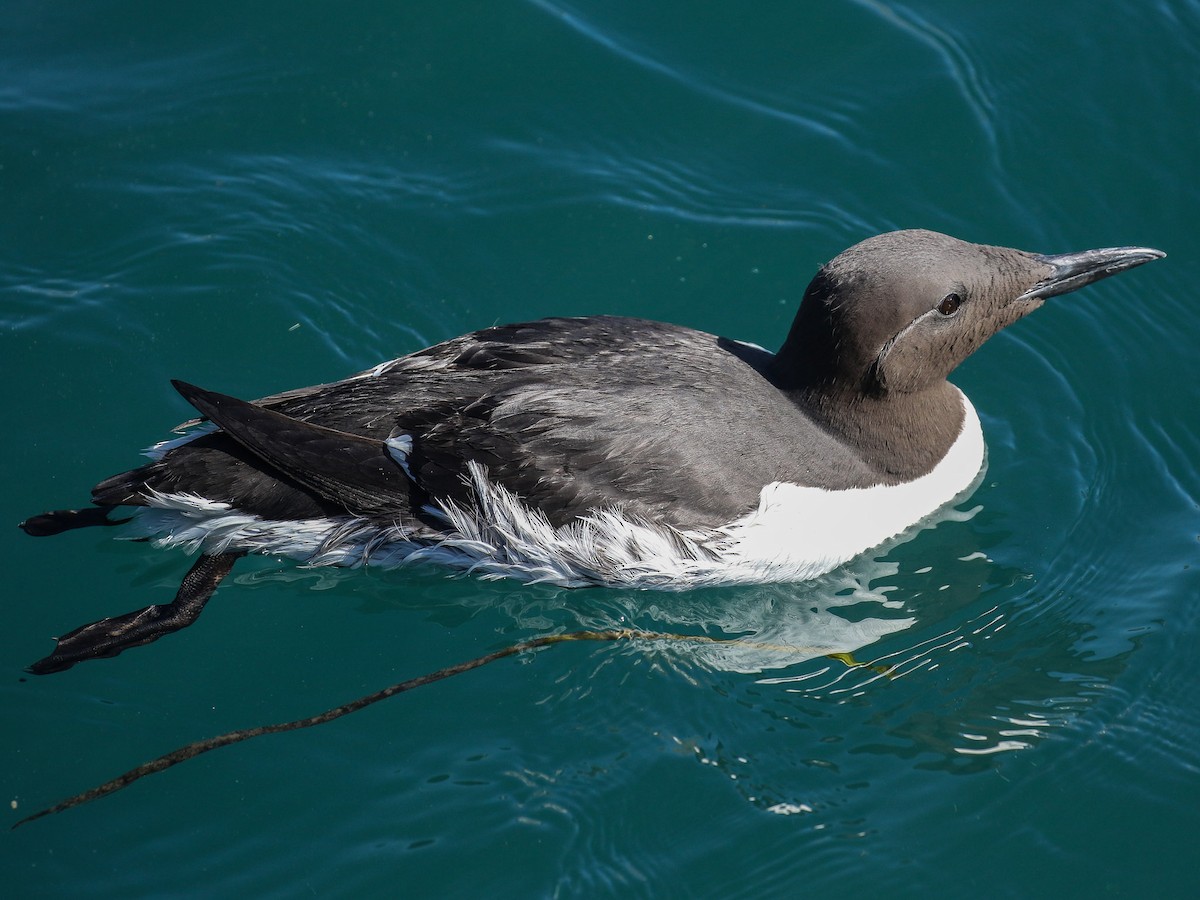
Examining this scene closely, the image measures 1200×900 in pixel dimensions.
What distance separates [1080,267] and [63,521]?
484 centimetres

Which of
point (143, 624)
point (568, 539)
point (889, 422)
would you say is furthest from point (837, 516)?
point (143, 624)

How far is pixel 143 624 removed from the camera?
520cm

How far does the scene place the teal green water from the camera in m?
4.57

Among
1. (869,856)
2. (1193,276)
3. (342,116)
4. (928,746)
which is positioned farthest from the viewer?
(342,116)

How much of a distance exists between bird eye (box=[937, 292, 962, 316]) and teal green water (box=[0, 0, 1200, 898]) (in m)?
1.21

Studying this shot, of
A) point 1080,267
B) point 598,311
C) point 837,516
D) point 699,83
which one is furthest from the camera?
point 699,83

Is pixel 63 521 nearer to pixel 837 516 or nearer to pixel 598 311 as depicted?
pixel 598 311

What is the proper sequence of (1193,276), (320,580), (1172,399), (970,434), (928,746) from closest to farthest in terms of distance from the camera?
(928,746) < (320,580) < (970,434) < (1172,399) < (1193,276)

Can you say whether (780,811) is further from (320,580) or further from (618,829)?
(320,580)

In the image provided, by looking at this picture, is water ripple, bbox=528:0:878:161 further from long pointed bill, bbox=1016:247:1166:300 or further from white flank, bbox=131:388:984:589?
white flank, bbox=131:388:984:589

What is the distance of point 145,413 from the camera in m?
6.04

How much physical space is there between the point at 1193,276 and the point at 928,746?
143 inches

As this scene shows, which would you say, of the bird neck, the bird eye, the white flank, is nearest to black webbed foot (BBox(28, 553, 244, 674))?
the white flank

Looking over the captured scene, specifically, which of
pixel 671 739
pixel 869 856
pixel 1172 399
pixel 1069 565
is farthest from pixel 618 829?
pixel 1172 399
